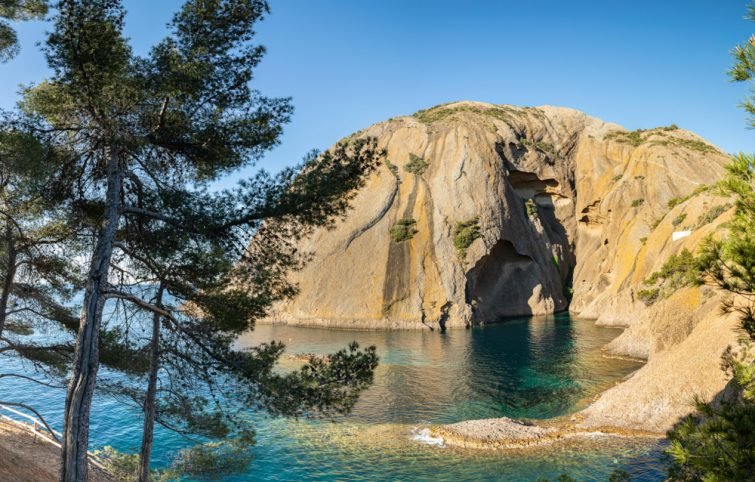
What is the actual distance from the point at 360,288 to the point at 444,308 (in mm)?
11472

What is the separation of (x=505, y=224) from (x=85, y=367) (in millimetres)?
65608

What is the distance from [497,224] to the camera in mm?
68688

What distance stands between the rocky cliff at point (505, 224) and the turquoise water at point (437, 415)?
8.10 meters

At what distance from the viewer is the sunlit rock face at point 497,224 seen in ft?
203

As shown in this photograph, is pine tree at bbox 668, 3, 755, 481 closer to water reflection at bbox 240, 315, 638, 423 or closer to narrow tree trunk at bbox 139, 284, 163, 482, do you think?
narrow tree trunk at bbox 139, 284, 163, 482

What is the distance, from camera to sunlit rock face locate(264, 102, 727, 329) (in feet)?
203

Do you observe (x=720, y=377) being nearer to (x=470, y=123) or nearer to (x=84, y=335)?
(x=84, y=335)

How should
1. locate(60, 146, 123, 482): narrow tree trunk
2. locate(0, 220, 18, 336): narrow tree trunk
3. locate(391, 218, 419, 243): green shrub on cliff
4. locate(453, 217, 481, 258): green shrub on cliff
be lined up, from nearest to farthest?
locate(60, 146, 123, 482): narrow tree trunk
locate(0, 220, 18, 336): narrow tree trunk
locate(453, 217, 481, 258): green shrub on cliff
locate(391, 218, 419, 243): green shrub on cliff

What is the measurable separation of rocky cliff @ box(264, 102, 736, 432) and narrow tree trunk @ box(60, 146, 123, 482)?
3824 centimetres

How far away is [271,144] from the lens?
12164 millimetres

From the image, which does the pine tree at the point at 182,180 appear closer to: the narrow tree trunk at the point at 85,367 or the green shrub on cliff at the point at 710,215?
the narrow tree trunk at the point at 85,367

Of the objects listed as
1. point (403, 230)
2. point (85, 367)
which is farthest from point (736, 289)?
point (403, 230)

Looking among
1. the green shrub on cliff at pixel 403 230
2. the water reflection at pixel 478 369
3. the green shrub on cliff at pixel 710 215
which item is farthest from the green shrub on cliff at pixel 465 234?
the green shrub on cliff at pixel 710 215

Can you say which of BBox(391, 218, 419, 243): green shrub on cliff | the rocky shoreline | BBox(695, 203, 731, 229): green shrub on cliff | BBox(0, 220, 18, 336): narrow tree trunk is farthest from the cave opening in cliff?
BBox(0, 220, 18, 336): narrow tree trunk
